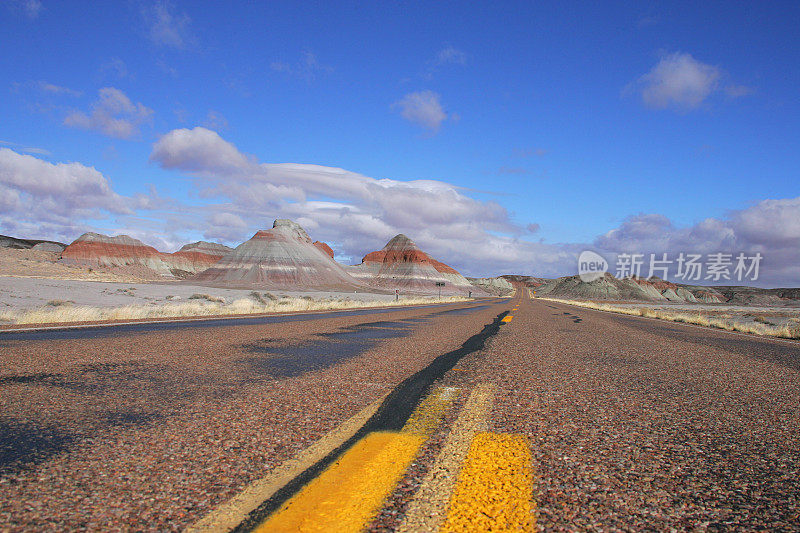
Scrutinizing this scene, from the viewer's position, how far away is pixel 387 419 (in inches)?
130

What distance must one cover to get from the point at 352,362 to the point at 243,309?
1726 centimetres

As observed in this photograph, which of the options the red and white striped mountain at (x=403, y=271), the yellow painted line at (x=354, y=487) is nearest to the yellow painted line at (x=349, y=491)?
the yellow painted line at (x=354, y=487)

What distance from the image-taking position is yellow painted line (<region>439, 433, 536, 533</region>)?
1751mm

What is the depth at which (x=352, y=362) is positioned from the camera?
6.11 metres

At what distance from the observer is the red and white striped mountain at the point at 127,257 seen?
437ft

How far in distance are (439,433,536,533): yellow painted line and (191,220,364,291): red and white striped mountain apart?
89.9 meters

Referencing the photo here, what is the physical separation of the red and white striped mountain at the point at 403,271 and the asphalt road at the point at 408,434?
13175cm

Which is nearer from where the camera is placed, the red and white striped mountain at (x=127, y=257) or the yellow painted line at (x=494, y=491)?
the yellow painted line at (x=494, y=491)

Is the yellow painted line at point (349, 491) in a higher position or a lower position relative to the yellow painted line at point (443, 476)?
lower

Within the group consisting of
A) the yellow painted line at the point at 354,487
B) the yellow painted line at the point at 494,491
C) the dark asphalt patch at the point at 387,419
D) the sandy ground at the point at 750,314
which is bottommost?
the dark asphalt patch at the point at 387,419

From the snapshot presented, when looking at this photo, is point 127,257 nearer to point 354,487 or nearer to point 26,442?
point 26,442

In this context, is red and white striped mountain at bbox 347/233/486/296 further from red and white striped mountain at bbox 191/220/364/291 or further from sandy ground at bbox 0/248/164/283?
sandy ground at bbox 0/248/164/283

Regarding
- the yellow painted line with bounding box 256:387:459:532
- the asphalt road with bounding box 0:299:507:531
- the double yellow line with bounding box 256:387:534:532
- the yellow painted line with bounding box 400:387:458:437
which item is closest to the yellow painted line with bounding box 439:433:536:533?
the double yellow line with bounding box 256:387:534:532

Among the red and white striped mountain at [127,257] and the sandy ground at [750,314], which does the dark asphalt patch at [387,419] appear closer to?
the sandy ground at [750,314]
